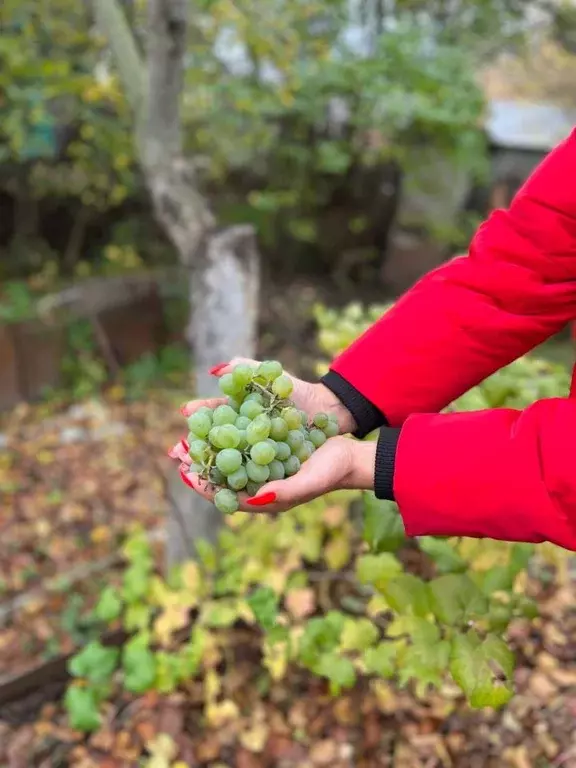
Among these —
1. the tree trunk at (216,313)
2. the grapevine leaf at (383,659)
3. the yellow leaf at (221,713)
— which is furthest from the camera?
the tree trunk at (216,313)

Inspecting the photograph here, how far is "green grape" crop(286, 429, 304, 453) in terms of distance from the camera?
1170 mm

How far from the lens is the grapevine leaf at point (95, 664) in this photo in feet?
7.66

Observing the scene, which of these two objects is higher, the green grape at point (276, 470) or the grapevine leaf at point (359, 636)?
the green grape at point (276, 470)

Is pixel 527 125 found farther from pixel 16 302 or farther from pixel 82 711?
pixel 82 711

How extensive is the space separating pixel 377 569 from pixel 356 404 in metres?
0.47

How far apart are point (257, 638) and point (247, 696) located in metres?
A: 0.19

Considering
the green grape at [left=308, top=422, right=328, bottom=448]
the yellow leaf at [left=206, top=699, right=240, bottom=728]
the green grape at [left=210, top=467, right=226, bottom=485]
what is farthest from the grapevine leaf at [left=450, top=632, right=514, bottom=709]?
the yellow leaf at [left=206, top=699, right=240, bottom=728]

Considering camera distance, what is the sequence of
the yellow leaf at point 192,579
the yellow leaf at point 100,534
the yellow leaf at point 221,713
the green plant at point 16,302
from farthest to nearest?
the green plant at point 16,302
the yellow leaf at point 100,534
the yellow leaf at point 192,579
the yellow leaf at point 221,713

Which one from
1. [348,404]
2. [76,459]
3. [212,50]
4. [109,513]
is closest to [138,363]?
[76,459]

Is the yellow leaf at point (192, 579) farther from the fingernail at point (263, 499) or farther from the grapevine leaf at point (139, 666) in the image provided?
the fingernail at point (263, 499)

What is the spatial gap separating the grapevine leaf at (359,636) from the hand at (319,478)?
0.77 meters

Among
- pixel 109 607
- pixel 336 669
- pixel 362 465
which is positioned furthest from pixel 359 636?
pixel 109 607

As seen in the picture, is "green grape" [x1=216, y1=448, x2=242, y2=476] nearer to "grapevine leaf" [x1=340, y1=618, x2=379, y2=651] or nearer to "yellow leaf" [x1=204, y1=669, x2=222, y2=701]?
"grapevine leaf" [x1=340, y1=618, x2=379, y2=651]

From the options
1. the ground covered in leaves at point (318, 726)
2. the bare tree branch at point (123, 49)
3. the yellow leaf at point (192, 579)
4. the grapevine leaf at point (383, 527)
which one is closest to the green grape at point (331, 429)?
the grapevine leaf at point (383, 527)
